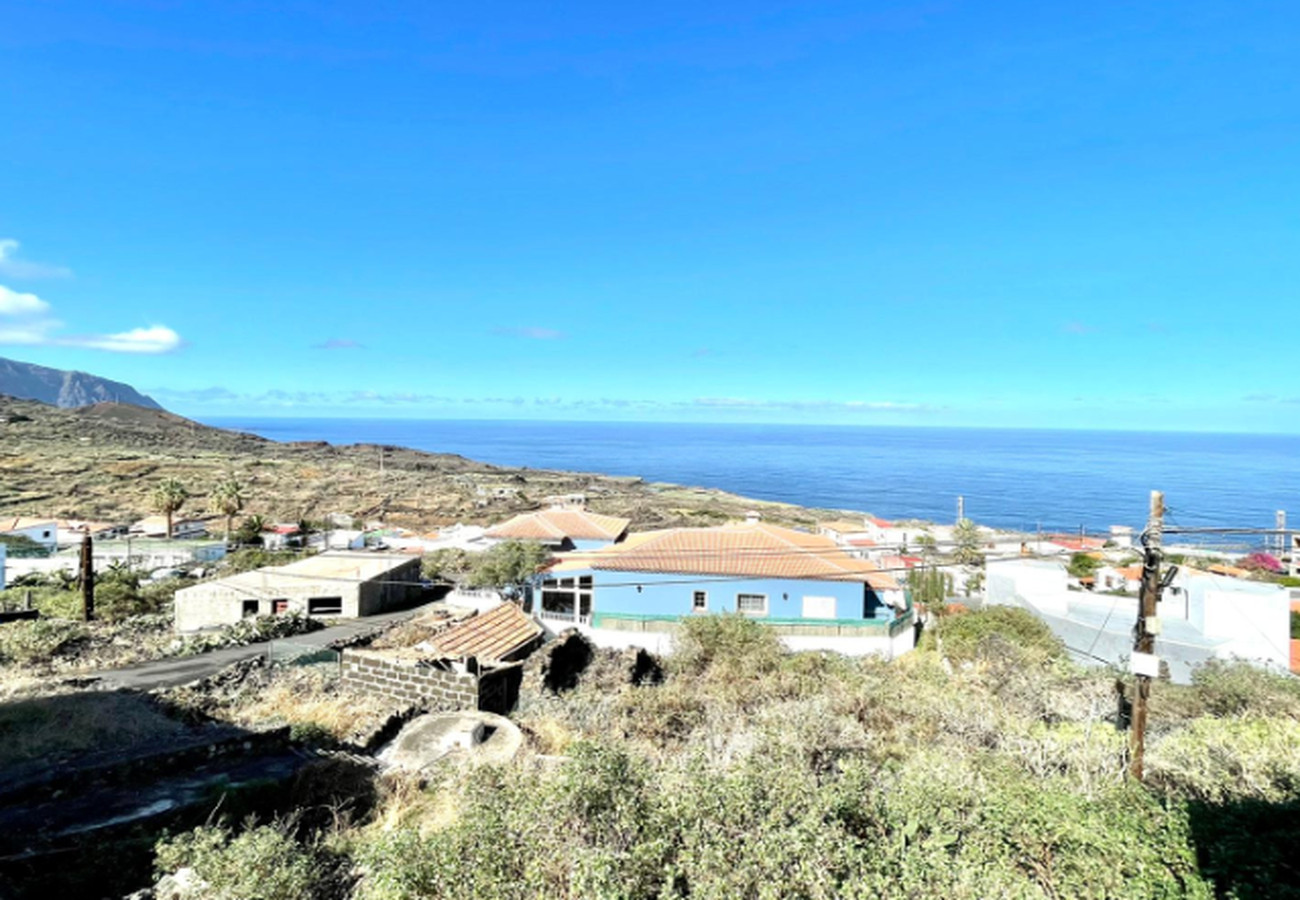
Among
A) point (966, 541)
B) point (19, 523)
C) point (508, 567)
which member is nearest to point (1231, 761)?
point (508, 567)

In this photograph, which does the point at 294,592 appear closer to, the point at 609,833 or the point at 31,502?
the point at 609,833

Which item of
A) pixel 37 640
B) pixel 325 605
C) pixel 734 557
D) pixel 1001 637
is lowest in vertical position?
pixel 325 605

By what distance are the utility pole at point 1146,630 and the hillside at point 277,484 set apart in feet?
159

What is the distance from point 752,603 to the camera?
77.2ft

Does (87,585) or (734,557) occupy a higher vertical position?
(734,557)

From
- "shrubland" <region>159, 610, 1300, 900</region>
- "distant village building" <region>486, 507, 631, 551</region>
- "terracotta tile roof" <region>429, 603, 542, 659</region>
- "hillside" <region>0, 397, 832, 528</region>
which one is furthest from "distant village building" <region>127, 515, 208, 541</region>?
"shrubland" <region>159, 610, 1300, 900</region>

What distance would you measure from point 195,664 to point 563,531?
2010cm

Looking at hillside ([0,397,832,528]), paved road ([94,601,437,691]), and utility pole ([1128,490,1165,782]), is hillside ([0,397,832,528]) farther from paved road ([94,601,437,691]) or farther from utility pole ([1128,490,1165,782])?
utility pole ([1128,490,1165,782])

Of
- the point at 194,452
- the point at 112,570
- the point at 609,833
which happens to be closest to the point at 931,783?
the point at 609,833

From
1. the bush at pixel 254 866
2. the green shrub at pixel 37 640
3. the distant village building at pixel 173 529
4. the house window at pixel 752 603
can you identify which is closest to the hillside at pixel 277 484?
the distant village building at pixel 173 529

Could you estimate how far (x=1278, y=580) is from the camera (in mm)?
38281

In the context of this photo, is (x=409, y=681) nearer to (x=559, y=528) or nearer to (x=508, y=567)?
(x=508, y=567)

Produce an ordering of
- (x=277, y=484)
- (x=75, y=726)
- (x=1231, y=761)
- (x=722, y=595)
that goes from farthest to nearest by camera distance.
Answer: (x=277, y=484) < (x=722, y=595) < (x=75, y=726) < (x=1231, y=761)

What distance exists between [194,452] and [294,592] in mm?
97400
